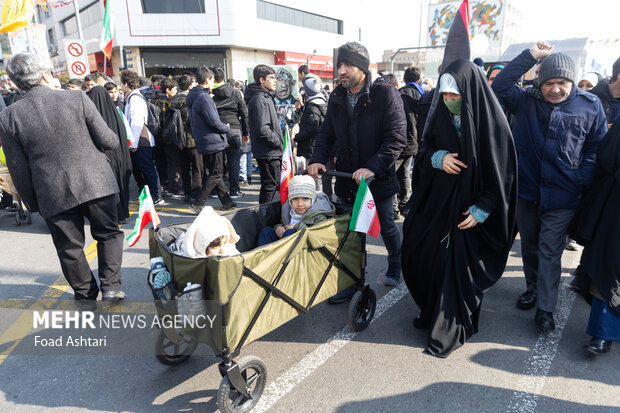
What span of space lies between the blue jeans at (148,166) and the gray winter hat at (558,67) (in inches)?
226

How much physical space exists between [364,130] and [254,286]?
5.77 feet

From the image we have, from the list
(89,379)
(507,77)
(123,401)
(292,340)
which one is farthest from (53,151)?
(507,77)

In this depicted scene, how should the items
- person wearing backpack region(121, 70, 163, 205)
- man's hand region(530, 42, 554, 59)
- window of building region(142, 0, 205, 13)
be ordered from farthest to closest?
window of building region(142, 0, 205, 13), person wearing backpack region(121, 70, 163, 205), man's hand region(530, 42, 554, 59)

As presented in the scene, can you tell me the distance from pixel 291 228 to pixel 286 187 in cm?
56

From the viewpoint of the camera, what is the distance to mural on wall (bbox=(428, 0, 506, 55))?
1226 inches

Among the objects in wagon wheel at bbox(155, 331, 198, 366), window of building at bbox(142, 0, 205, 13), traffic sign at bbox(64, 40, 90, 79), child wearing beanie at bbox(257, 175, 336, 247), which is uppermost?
window of building at bbox(142, 0, 205, 13)

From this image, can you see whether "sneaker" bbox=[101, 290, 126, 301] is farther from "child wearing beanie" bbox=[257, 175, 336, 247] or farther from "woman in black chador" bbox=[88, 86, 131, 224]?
"woman in black chador" bbox=[88, 86, 131, 224]

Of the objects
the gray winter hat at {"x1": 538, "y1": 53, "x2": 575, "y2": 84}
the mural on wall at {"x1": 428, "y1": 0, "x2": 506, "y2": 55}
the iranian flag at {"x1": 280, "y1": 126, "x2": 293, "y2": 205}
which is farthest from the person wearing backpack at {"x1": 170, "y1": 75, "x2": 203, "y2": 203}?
the mural on wall at {"x1": 428, "y1": 0, "x2": 506, "y2": 55}

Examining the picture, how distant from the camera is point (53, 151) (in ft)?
10.0

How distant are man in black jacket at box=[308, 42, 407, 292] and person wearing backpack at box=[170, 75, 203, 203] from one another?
333 cm

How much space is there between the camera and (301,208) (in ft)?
10.9

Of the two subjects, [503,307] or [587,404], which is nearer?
[587,404]

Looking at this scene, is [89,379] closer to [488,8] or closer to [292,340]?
[292,340]

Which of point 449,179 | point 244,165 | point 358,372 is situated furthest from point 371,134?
point 244,165
